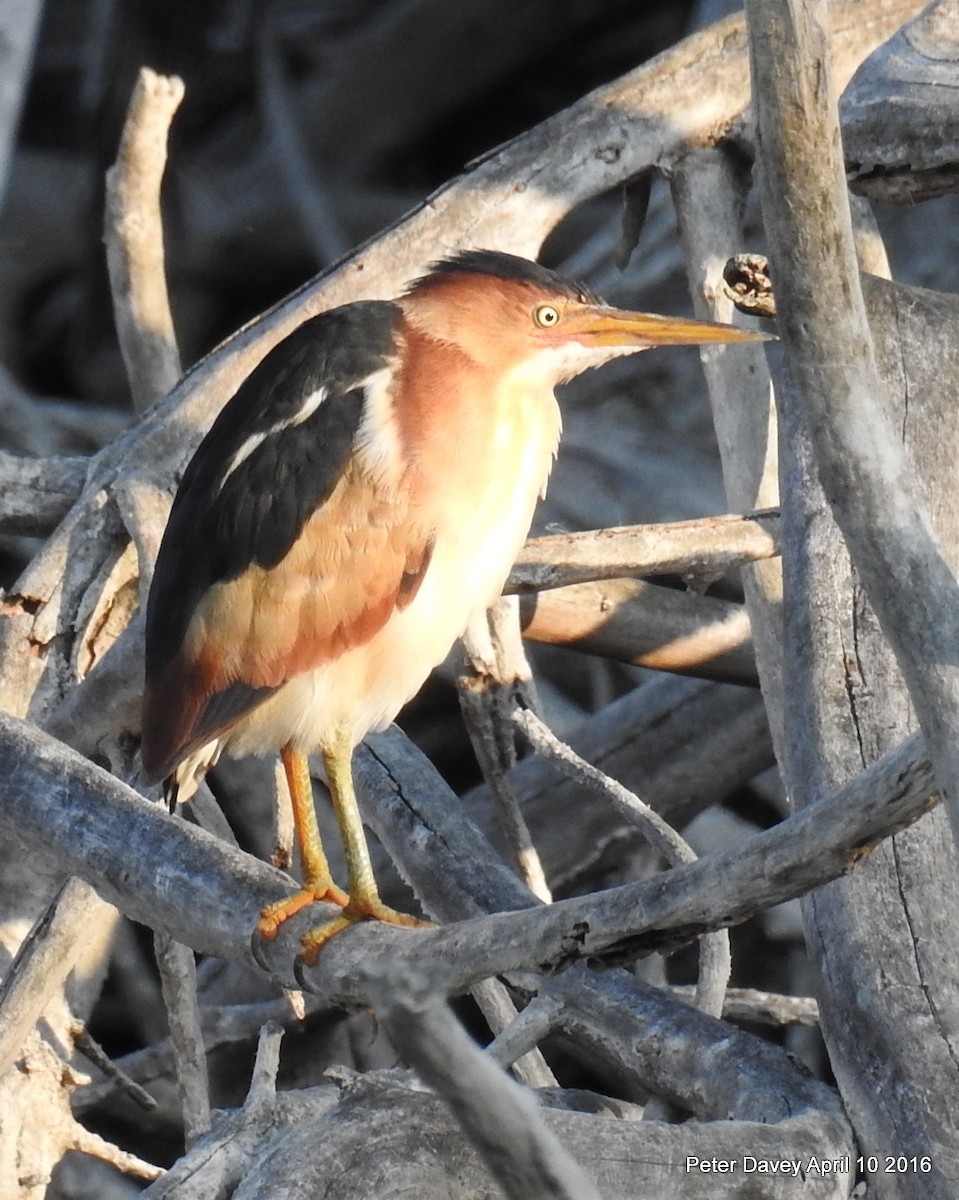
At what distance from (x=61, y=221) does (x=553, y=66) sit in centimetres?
119

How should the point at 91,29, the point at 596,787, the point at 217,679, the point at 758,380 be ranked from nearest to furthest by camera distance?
the point at 217,679 < the point at 596,787 < the point at 758,380 < the point at 91,29

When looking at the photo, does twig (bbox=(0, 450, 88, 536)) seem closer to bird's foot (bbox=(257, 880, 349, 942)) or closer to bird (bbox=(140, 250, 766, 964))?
bird (bbox=(140, 250, 766, 964))

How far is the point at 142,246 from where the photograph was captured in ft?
10.1

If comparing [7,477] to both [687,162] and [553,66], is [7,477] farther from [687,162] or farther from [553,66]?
[553,66]

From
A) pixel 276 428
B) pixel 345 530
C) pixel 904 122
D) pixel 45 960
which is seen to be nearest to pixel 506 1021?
pixel 45 960

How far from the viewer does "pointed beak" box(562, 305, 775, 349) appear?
2102 mm

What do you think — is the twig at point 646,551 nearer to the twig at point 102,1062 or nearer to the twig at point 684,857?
the twig at point 684,857

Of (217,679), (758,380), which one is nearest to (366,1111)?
(217,679)

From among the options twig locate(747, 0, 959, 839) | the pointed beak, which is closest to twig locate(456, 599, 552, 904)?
the pointed beak

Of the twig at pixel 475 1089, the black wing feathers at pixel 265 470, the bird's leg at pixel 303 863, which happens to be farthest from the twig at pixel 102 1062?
the twig at pixel 475 1089

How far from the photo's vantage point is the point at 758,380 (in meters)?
2.66

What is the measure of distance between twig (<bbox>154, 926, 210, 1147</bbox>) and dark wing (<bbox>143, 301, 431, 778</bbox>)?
324mm

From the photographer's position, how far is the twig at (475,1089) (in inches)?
39.9

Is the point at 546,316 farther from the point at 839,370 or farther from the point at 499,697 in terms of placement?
the point at 839,370
